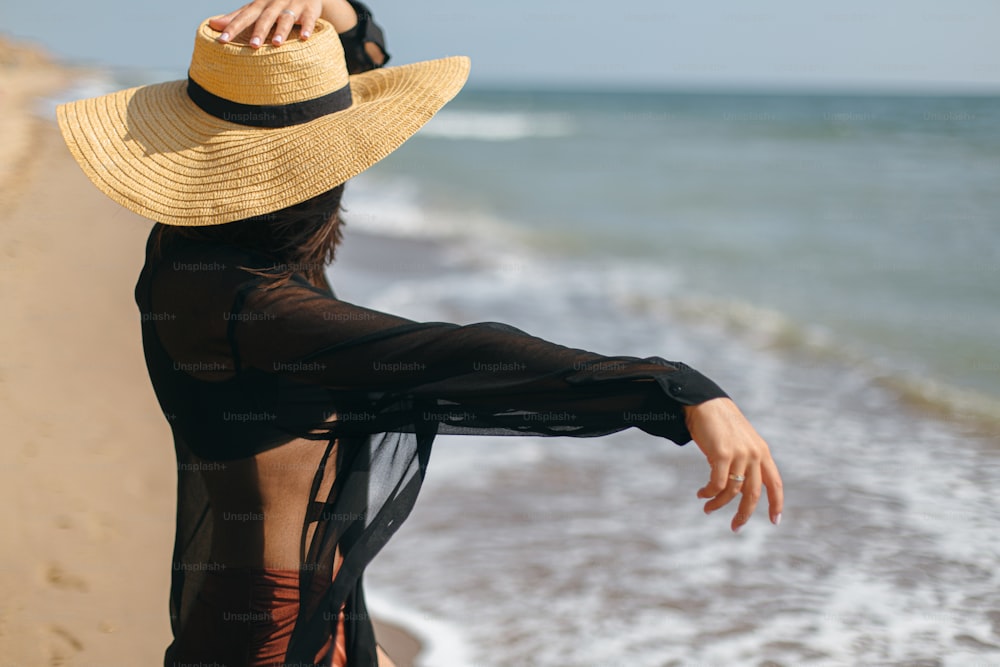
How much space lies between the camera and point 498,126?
3700 cm

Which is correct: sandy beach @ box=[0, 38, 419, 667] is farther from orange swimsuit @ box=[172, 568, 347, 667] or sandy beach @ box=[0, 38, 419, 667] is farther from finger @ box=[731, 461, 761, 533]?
finger @ box=[731, 461, 761, 533]

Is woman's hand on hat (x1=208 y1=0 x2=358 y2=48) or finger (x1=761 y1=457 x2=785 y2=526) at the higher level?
woman's hand on hat (x1=208 y1=0 x2=358 y2=48)

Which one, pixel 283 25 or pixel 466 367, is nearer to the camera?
pixel 466 367

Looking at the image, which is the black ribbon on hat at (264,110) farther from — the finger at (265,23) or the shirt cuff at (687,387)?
the shirt cuff at (687,387)

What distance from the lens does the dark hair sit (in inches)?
58.1

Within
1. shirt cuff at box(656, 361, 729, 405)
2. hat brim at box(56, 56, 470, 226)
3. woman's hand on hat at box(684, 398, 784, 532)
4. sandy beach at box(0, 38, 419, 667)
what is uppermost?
hat brim at box(56, 56, 470, 226)

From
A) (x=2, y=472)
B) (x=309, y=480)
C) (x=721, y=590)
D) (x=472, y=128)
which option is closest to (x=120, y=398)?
(x=2, y=472)

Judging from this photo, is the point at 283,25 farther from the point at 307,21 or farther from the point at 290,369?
the point at 290,369

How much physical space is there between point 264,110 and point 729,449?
90 centimetres

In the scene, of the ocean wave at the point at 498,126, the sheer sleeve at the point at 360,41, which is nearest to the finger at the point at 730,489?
the sheer sleeve at the point at 360,41

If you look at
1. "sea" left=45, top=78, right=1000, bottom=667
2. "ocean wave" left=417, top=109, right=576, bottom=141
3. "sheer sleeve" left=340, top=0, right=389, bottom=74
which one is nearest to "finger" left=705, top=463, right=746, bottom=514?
"sheer sleeve" left=340, top=0, right=389, bottom=74

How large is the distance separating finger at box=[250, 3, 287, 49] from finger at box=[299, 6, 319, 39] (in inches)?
1.7

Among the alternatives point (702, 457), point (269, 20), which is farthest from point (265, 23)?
point (702, 457)

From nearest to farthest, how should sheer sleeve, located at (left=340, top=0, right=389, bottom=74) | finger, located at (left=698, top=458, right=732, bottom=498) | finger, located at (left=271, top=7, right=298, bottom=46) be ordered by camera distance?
finger, located at (left=698, top=458, right=732, bottom=498), finger, located at (left=271, top=7, right=298, bottom=46), sheer sleeve, located at (left=340, top=0, right=389, bottom=74)
